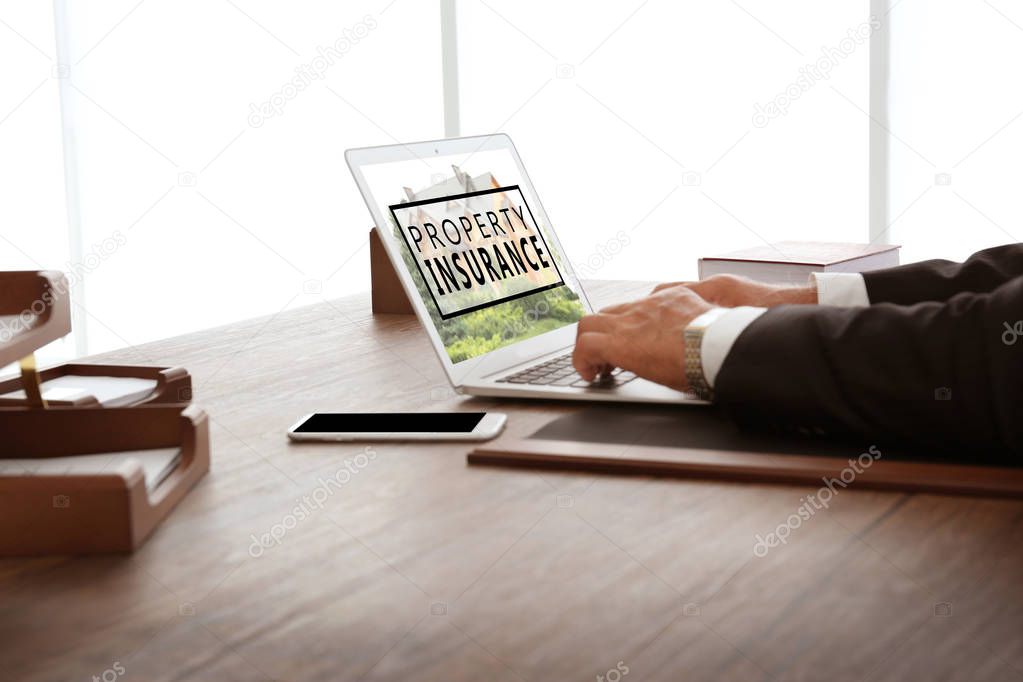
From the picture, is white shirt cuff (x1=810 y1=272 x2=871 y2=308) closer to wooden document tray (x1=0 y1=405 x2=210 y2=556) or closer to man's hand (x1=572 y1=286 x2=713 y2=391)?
man's hand (x1=572 y1=286 x2=713 y2=391)

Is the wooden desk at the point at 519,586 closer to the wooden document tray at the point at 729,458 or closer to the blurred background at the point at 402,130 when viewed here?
the wooden document tray at the point at 729,458

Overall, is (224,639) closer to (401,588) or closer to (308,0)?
(401,588)

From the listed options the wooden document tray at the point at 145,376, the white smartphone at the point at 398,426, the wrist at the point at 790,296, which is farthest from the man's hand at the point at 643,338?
the wooden document tray at the point at 145,376

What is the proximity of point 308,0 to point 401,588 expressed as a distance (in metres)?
4.52

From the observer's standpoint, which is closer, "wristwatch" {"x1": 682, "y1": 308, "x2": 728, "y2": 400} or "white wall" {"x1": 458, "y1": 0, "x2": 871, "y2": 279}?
"wristwatch" {"x1": 682, "y1": 308, "x2": 728, "y2": 400}

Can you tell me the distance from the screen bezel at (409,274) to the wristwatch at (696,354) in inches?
11.0

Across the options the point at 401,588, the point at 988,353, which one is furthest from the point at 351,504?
the point at 988,353

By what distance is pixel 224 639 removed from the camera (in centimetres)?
61

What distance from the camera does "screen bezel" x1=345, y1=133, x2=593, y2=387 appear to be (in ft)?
4.05

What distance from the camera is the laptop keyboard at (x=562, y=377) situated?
1.19 meters

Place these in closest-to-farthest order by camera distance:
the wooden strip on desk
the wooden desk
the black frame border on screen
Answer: the wooden desk
the wooden strip on desk
the black frame border on screen

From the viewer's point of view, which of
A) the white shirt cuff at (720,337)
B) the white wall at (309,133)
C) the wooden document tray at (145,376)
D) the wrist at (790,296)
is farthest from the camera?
the white wall at (309,133)

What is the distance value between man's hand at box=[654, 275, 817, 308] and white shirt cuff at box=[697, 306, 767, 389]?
13.3 inches

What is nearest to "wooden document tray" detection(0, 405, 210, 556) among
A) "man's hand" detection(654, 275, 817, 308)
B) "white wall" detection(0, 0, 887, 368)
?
"man's hand" detection(654, 275, 817, 308)
